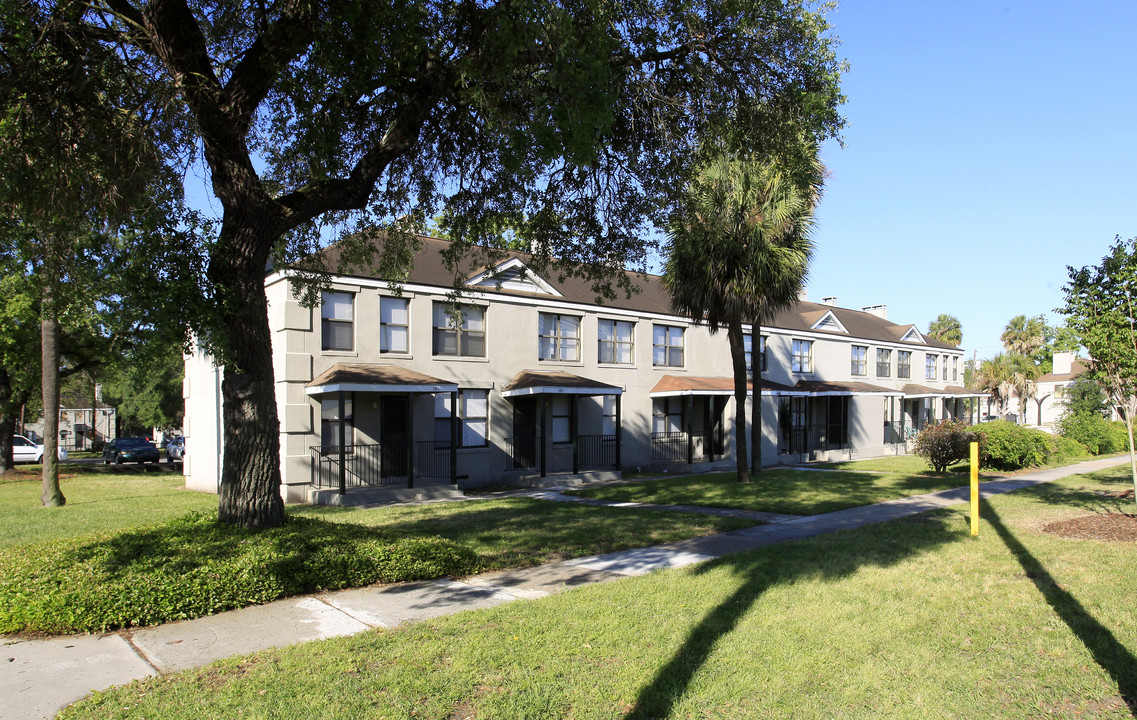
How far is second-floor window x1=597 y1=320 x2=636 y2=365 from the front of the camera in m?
25.7

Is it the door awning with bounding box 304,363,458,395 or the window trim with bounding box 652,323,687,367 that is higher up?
the window trim with bounding box 652,323,687,367

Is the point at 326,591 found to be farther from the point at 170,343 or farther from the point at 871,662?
the point at 871,662

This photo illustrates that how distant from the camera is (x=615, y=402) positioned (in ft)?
83.3

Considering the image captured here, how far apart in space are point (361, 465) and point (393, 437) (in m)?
1.20

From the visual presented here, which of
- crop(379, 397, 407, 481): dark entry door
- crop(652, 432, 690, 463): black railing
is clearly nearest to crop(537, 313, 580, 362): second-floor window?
crop(652, 432, 690, 463): black railing

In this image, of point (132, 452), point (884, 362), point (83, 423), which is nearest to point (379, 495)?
Result: point (132, 452)

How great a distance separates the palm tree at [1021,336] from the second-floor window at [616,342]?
46.2 meters

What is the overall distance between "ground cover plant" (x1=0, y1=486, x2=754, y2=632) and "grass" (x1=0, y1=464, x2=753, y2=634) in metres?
0.01

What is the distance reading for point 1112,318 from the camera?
11.3m

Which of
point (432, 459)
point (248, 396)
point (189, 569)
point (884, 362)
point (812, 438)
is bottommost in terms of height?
point (812, 438)

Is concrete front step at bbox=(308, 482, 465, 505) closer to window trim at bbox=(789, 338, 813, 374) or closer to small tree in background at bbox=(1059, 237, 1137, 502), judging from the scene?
small tree in background at bbox=(1059, 237, 1137, 502)

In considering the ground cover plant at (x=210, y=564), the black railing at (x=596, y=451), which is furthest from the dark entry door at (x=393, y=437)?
the ground cover plant at (x=210, y=564)

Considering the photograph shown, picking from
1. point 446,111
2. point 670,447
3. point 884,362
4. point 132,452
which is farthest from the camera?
point 884,362

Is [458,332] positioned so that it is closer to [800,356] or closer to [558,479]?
[558,479]
